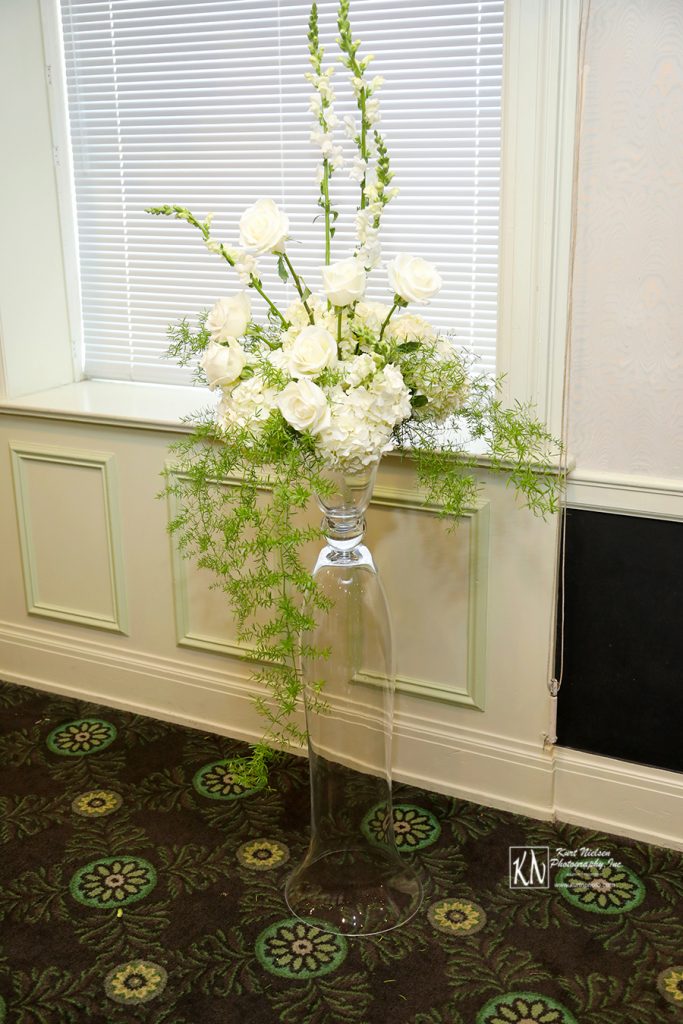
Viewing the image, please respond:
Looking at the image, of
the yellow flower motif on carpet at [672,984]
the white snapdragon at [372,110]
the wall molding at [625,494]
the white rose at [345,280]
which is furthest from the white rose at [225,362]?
the yellow flower motif on carpet at [672,984]

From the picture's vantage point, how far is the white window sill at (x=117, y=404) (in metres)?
3.02

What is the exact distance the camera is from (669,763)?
2.60 metres

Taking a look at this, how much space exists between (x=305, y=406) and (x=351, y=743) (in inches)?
31.4

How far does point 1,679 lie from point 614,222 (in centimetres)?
235

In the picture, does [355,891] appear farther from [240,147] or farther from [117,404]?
[240,147]

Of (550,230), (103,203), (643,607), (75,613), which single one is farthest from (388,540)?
(103,203)

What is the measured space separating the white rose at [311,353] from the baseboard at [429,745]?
4.11 feet

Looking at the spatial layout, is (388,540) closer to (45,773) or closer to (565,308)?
(565,308)

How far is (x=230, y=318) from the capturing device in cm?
203

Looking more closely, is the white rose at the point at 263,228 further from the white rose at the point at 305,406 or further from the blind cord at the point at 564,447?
the blind cord at the point at 564,447

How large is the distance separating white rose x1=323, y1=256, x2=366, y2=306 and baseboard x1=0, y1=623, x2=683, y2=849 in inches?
52.2

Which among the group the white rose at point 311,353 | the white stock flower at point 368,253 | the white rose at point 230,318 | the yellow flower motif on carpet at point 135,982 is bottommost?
the yellow flower motif on carpet at point 135,982

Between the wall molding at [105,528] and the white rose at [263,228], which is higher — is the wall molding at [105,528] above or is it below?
below

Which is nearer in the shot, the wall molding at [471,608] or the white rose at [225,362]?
the white rose at [225,362]
